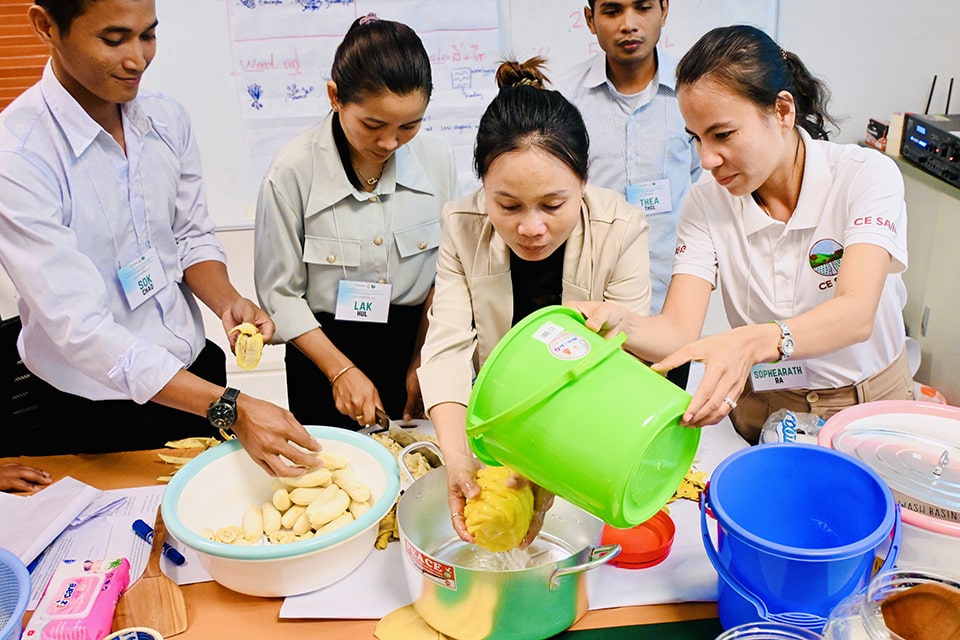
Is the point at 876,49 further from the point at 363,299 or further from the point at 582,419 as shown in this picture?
the point at 582,419

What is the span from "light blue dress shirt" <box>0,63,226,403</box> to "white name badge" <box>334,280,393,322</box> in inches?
14.1

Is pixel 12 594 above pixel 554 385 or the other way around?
the other way around

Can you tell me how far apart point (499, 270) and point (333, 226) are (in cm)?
54

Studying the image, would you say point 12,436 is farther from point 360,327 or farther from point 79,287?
point 360,327

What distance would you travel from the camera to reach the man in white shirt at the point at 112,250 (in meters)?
1.51

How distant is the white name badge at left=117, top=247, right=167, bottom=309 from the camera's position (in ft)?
5.68

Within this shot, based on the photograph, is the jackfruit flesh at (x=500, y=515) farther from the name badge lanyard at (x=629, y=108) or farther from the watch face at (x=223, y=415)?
the name badge lanyard at (x=629, y=108)

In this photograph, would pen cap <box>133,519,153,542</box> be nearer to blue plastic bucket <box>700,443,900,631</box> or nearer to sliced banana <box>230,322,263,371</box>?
sliced banana <box>230,322,263,371</box>

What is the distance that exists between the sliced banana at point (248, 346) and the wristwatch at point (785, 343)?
1.02 m

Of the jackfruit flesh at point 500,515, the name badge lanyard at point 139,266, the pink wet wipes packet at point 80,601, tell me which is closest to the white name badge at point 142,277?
the name badge lanyard at point 139,266

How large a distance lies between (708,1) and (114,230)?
8.29 feet

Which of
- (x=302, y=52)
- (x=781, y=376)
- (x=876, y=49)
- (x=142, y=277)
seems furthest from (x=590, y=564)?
(x=876, y=49)

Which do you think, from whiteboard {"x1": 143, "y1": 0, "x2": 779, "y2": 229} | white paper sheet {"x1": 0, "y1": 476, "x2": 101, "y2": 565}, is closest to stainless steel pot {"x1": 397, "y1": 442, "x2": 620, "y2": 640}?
white paper sheet {"x1": 0, "y1": 476, "x2": 101, "y2": 565}

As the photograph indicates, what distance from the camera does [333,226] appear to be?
6.28ft
